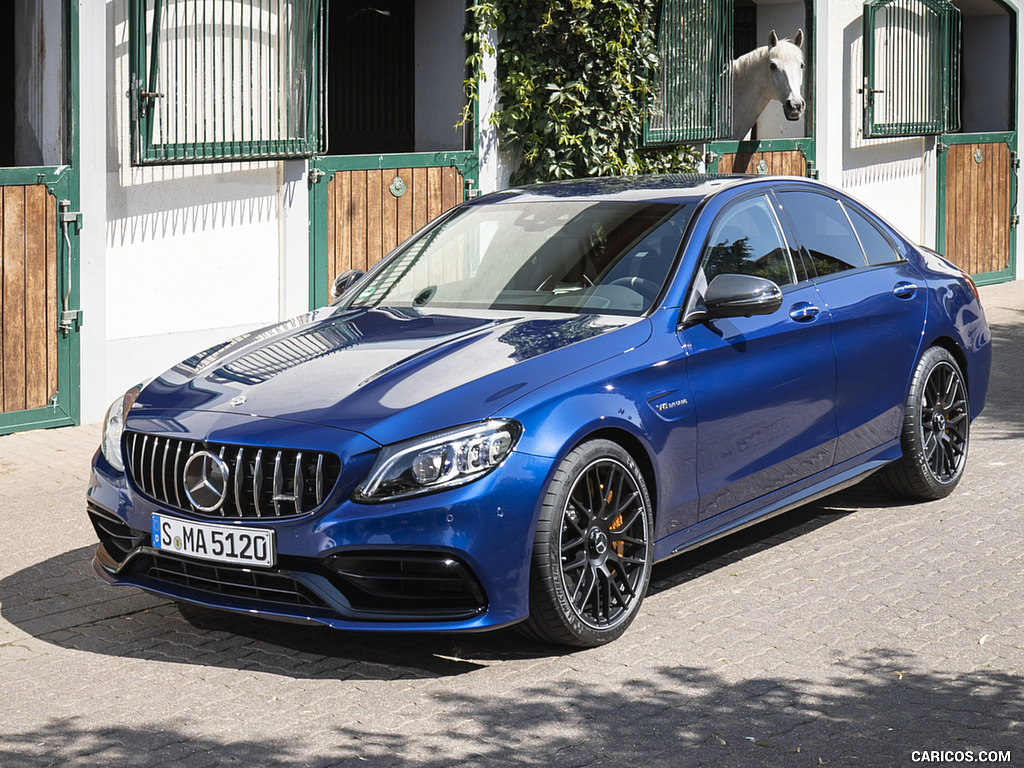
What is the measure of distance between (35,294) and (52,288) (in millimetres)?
137

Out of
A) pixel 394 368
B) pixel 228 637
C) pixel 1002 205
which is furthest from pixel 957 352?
pixel 1002 205

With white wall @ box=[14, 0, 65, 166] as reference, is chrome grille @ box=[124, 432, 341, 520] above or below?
below

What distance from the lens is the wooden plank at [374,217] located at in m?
12.1

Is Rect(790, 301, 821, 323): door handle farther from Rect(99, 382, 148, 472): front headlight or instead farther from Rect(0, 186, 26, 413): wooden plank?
Rect(0, 186, 26, 413): wooden plank

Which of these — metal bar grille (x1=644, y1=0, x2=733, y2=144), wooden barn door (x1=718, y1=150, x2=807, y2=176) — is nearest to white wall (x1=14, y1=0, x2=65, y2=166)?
metal bar grille (x1=644, y1=0, x2=733, y2=144)

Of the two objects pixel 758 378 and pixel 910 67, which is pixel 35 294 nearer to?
pixel 758 378

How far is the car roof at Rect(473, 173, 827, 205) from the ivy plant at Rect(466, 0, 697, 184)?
236 inches

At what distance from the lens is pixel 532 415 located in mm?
5160

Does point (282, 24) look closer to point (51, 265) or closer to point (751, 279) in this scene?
point (51, 265)

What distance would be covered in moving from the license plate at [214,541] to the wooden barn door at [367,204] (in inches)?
259

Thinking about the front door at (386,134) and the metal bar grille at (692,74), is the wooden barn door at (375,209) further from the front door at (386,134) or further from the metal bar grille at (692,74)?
the metal bar grille at (692,74)

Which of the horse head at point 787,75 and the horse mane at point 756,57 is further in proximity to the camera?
the horse mane at point 756,57

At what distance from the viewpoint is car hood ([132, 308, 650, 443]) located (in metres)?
5.12

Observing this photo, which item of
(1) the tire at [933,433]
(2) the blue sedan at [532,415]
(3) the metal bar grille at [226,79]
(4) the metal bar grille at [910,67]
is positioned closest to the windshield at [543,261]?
(2) the blue sedan at [532,415]
